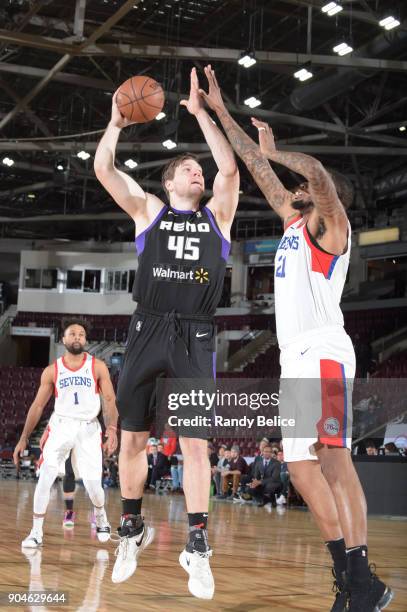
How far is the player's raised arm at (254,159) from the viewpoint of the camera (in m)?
4.89

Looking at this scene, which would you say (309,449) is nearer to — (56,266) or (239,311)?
(239,311)

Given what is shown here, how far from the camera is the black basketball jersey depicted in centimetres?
466

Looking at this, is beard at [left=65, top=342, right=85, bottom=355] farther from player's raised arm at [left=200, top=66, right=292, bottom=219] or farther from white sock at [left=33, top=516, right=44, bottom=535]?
player's raised arm at [left=200, top=66, right=292, bottom=219]

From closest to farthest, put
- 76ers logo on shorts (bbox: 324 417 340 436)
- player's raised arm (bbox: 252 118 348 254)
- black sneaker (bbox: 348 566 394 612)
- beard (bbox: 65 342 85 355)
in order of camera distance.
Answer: black sneaker (bbox: 348 566 394 612), player's raised arm (bbox: 252 118 348 254), 76ers logo on shorts (bbox: 324 417 340 436), beard (bbox: 65 342 85 355)

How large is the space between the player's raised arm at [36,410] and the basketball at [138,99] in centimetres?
300

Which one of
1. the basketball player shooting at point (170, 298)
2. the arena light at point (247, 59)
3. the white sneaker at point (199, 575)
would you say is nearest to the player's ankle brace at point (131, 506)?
the basketball player shooting at point (170, 298)

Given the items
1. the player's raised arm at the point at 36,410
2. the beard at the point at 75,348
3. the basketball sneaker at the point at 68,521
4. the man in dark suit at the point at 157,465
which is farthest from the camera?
the man in dark suit at the point at 157,465

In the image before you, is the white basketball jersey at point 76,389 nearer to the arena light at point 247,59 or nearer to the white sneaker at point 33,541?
the white sneaker at point 33,541

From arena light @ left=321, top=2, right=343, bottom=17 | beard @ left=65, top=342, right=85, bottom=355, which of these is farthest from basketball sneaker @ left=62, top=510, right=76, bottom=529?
arena light @ left=321, top=2, right=343, bottom=17

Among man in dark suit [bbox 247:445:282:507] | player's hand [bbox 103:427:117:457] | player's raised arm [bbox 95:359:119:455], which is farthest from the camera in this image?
man in dark suit [bbox 247:445:282:507]

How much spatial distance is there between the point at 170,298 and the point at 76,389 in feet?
11.2

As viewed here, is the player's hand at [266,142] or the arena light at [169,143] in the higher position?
the arena light at [169,143]

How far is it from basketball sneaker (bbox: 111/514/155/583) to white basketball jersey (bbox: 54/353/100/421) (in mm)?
3138

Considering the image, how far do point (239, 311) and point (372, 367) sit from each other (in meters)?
8.96
